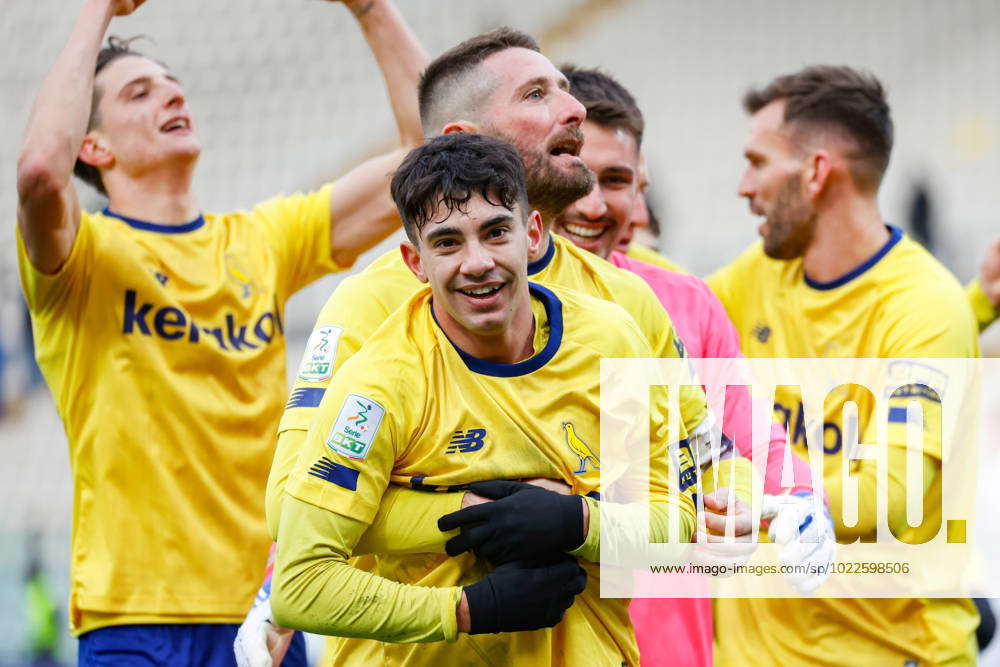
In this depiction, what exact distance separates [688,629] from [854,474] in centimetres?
93

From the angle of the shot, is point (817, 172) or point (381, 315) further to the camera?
point (817, 172)

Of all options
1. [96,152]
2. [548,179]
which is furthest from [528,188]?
[96,152]

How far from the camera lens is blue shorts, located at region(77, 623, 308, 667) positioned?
3.83m

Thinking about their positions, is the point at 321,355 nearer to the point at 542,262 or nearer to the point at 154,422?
the point at 542,262

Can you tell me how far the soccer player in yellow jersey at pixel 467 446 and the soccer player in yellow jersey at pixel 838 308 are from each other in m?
1.70

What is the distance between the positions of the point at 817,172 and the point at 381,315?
2.40 m

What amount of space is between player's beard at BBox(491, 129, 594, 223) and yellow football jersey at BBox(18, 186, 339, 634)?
1491 mm

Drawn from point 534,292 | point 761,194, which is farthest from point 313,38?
point 534,292

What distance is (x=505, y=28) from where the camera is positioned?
331 cm

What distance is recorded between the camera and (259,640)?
2.88 meters

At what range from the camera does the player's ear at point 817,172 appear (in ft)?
15.4

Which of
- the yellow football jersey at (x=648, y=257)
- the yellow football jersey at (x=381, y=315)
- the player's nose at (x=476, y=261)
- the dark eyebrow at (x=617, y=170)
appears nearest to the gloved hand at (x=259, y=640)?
the yellow football jersey at (x=381, y=315)

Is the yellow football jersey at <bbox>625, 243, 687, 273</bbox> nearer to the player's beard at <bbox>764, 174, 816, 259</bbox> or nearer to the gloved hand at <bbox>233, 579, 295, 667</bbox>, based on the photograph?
the player's beard at <bbox>764, 174, 816, 259</bbox>

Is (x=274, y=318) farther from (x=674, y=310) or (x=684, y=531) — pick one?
(x=684, y=531)
